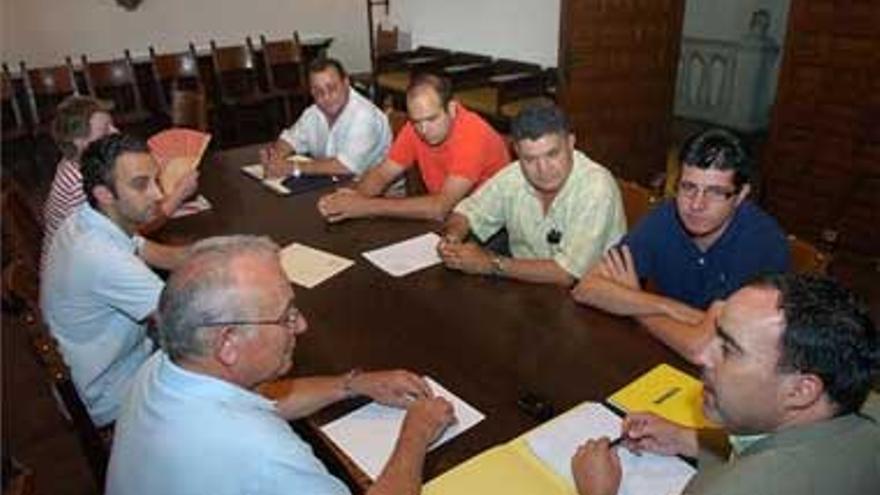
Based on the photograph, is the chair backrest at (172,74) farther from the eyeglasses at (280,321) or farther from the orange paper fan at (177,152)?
the eyeglasses at (280,321)

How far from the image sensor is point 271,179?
306 cm

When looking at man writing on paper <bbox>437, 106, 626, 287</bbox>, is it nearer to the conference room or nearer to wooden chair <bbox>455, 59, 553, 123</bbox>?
the conference room

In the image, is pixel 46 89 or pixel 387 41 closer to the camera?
pixel 46 89

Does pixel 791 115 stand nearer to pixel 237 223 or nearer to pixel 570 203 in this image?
pixel 570 203

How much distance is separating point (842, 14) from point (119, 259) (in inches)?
142

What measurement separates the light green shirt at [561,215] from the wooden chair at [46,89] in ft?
14.9

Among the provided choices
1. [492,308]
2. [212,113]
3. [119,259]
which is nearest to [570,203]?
[492,308]

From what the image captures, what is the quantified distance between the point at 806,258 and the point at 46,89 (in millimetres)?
5739

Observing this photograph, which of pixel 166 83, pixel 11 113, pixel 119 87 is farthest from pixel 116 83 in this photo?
pixel 11 113

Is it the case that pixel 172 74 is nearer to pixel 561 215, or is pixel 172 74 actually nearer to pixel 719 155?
pixel 561 215

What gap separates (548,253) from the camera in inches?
92.6

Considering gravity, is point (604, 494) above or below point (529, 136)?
below

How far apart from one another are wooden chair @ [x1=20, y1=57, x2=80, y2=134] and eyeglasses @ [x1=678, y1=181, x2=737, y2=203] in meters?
5.31

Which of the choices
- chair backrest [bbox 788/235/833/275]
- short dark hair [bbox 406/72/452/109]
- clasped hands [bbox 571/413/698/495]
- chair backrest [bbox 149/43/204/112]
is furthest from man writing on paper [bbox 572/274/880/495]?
chair backrest [bbox 149/43/204/112]
